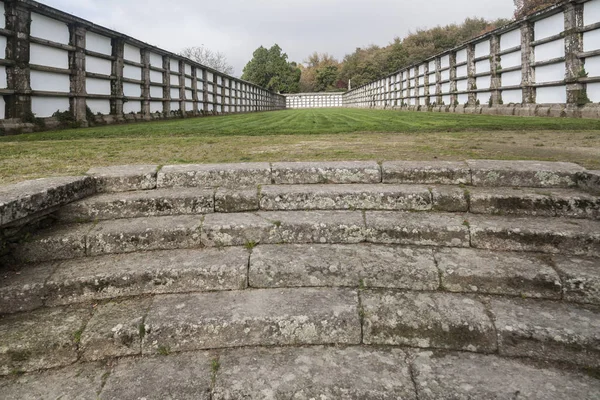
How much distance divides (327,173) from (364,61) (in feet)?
223

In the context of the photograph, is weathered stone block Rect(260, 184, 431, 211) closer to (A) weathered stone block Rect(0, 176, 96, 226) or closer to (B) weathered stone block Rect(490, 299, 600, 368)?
(B) weathered stone block Rect(490, 299, 600, 368)

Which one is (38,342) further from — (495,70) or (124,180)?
(495,70)

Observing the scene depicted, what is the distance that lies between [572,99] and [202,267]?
10792 mm

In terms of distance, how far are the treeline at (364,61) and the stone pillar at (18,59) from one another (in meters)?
35.6

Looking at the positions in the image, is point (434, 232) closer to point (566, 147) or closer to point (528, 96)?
point (566, 147)

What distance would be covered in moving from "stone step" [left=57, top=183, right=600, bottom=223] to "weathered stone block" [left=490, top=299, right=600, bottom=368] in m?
0.94

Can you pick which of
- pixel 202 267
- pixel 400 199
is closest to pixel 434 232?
pixel 400 199

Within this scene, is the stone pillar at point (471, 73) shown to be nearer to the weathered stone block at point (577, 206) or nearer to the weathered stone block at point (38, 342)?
the weathered stone block at point (577, 206)

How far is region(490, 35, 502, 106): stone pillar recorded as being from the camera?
1281 cm

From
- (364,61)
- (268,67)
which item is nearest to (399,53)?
(364,61)

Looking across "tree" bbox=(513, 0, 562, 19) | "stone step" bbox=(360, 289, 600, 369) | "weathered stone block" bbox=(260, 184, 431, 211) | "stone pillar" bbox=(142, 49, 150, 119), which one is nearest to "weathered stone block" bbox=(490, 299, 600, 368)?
"stone step" bbox=(360, 289, 600, 369)

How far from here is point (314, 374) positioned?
166cm

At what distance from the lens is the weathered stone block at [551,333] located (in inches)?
66.9

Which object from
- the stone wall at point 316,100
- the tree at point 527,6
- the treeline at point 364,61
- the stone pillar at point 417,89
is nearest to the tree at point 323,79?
the treeline at point 364,61
